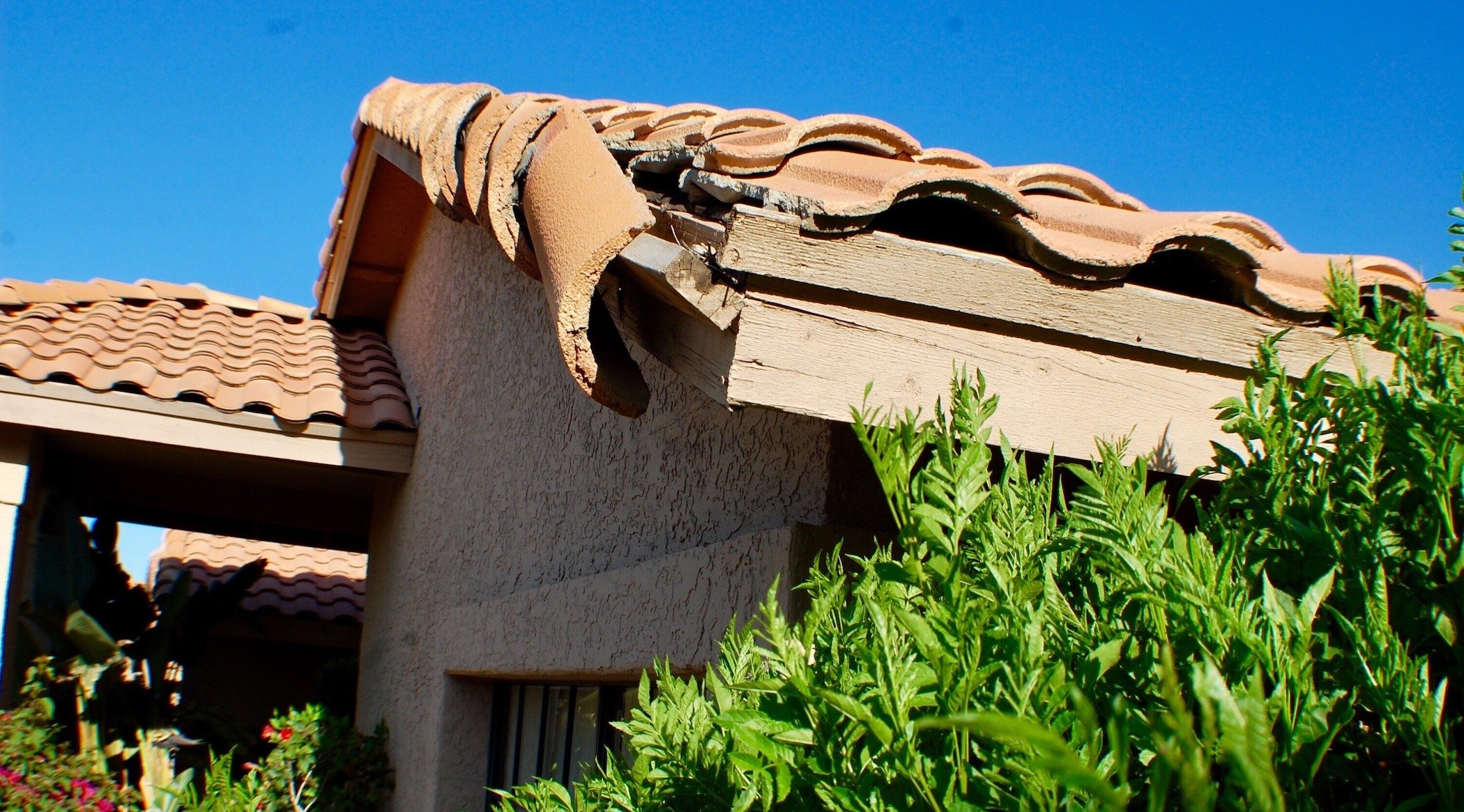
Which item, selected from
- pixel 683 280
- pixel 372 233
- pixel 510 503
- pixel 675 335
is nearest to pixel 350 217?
pixel 372 233

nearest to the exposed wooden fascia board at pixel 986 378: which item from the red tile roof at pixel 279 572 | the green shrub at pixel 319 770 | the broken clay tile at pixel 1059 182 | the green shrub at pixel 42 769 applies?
the broken clay tile at pixel 1059 182

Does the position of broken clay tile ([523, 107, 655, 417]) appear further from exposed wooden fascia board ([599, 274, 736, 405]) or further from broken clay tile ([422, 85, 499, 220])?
broken clay tile ([422, 85, 499, 220])

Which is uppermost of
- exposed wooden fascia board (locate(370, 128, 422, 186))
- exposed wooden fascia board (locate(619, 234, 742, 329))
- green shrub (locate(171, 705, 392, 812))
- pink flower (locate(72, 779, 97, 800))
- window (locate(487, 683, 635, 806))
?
exposed wooden fascia board (locate(370, 128, 422, 186))

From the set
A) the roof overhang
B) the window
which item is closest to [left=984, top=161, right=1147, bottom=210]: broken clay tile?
the window

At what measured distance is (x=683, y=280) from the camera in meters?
1.89

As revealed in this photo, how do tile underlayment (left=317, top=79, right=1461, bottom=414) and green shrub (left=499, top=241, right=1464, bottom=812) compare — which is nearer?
green shrub (left=499, top=241, right=1464, bottom=812)

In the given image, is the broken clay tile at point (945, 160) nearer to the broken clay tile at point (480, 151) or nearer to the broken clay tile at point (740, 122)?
the broken clay tile at point (740, 122)

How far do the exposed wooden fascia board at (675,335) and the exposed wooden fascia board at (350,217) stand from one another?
13.1ft

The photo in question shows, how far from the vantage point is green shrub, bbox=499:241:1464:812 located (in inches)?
37.7

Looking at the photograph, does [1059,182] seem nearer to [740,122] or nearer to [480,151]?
[740,122]

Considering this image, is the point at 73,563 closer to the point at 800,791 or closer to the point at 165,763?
the point at 165,763

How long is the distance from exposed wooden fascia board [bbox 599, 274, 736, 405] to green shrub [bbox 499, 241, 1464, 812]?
0.60 metres

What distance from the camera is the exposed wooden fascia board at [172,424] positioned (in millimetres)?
5574

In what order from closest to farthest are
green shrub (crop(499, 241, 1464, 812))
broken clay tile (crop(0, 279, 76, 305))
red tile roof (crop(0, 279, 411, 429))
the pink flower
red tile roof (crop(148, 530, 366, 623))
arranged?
green shrub (crop(499, 241, 1464, 812)), red tile roof (crop(0, 279, 411, 429)), the pink flower, broken clay tile (crop(0, 279, 76, 305)), red tile roof (crop(148, 530, 366, 623))
